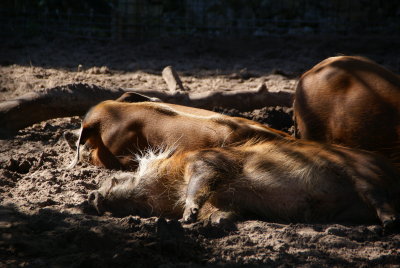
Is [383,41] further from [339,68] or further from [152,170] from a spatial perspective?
[152,170]

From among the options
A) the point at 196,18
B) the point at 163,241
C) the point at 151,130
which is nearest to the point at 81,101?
the point at 151,130

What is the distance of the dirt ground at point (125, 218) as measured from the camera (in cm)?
231

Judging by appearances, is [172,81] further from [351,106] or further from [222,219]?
[222,219]

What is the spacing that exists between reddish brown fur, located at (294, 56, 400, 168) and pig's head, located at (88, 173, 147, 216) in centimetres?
125

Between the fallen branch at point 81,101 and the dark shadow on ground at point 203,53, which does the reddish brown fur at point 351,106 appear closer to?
the fallen branch at point 81,101

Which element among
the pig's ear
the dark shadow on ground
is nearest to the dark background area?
the dark shadow on ground

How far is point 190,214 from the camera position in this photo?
9.53 ft

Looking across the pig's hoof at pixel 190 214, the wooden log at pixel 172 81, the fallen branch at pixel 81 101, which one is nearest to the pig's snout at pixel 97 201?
the pig's hoof at pixel 190 214

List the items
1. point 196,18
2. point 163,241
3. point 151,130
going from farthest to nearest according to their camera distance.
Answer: point 196,18 → point 151,130 → point 163,241

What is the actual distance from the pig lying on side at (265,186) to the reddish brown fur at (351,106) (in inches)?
16.4

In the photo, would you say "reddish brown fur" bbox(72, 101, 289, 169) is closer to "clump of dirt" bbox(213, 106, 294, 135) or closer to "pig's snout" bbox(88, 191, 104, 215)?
"pig's snout" bbox(88, 191, 104, 215)

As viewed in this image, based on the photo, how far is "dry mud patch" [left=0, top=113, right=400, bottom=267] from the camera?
2271 millimetres

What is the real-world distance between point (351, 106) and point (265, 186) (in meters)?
0.91

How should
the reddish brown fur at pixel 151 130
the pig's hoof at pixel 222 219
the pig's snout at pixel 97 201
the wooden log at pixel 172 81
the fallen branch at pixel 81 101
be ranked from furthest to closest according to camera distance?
the wooden log at pixel 172 81 < the fallen branch at pixel 81 101 < the reddish brown fur at pixel 151 130 < the pig's snout at pixel 97 201 < the pig's hoof at pixel 222 219
